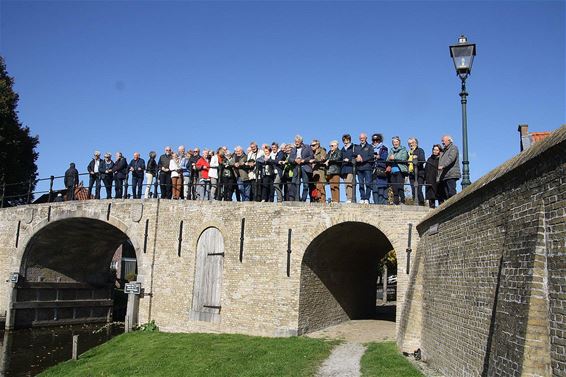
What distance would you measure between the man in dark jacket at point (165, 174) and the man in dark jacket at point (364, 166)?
5985 millimetres

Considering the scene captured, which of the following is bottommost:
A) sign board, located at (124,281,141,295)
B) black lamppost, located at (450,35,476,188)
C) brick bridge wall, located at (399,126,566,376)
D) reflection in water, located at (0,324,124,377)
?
reflection in water, located at (0,324,124,377)

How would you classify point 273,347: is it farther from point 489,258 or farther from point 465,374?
point 489,258

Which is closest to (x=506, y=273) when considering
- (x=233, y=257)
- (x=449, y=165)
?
(x=449, y=165)

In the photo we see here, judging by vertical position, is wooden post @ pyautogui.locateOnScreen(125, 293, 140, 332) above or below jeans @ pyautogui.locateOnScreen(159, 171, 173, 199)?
below

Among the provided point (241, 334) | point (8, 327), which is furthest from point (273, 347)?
point (8, 327)

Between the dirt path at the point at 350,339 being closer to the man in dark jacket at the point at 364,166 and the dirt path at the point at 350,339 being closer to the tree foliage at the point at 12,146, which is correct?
the man in dark jacket at the point at 364,166

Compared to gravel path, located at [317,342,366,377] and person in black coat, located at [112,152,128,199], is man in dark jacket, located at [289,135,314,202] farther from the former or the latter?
person in black coat, located at [112,152,128,199]

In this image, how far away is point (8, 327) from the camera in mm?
17328

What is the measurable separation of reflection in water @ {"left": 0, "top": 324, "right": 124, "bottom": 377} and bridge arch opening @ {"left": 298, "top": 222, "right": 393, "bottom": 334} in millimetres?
6763

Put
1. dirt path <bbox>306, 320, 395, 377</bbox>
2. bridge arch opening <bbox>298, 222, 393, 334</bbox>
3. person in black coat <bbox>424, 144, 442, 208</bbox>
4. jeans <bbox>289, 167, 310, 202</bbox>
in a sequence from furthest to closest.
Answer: jeans <bbox>289, 167, 310, 202</bbox> < bridge arch opening <bbox>298, 222, 393, 334</bbox> < person in black coat <bbox>424, 144, 442, 208</bbox> < dirt path <bbox>306, 320, 395, 377</bbox>

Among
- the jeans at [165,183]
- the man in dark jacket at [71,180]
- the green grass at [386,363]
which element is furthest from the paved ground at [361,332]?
the man in dark jacket at [71,180]

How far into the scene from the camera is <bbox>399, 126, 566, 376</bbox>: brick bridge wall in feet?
16.2

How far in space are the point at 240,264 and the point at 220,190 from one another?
2.36m

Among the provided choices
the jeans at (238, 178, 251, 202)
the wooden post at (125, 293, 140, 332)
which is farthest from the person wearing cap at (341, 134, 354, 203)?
the wooden post at (125, 293, 140, 332)
